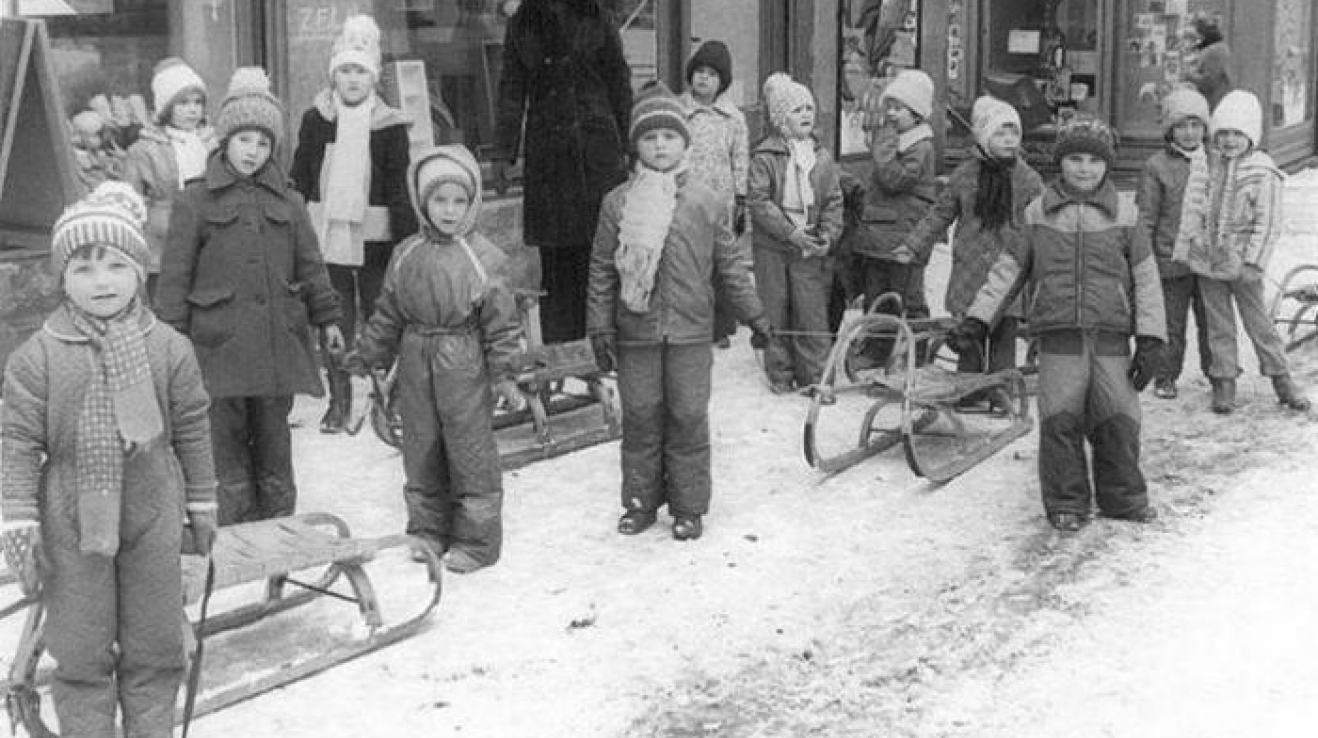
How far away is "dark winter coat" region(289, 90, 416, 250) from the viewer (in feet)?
29.5

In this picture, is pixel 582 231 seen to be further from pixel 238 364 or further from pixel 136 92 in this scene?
pixel 238 364

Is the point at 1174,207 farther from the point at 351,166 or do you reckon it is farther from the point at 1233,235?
the point at 351,166

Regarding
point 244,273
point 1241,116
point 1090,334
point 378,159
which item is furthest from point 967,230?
point 244,273

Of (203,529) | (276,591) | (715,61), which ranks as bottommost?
(276,591)

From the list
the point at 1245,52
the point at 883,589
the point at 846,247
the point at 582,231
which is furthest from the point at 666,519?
the point at 1245,52

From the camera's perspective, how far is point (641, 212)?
24.1 ft

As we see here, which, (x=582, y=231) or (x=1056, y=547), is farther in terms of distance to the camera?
(x=582, y=231)

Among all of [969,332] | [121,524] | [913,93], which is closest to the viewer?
[121,524]

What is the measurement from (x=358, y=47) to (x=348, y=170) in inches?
24.4

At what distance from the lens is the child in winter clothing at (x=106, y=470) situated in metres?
4.88

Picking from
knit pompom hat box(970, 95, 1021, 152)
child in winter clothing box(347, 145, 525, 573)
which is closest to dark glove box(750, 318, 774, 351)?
child in winter clothing box(347, 145, 525, 573)

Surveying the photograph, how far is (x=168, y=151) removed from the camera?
27.5 ft

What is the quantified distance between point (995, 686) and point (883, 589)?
1000 millimetres

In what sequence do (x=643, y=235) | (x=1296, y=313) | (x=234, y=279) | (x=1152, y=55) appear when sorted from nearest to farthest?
(x=234, y=279) < (x=643, y=235) < (x=1296, y=313) < (x=1152, y=55)
